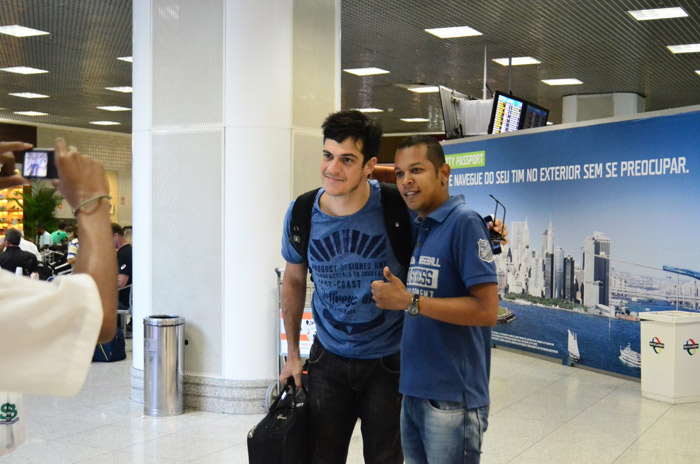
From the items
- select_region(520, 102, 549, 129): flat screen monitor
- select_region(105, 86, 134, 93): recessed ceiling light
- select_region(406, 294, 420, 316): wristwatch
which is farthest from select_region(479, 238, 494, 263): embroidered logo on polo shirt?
select_region(105, 86, 134, 93): recessed ceiling light

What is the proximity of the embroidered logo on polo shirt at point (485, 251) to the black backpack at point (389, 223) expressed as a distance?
15.9 inches

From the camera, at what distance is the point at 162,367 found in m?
6.08

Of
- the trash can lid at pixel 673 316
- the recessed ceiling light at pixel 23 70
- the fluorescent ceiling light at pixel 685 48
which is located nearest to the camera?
the trash can lid at pixel 673 316

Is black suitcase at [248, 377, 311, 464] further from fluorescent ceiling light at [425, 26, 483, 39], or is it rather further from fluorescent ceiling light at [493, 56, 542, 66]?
fluorescent ceiling light at [493, 56, 542, 66]

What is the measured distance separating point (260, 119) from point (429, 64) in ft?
23.2

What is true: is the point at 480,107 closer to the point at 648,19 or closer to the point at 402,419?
the point at 648,19

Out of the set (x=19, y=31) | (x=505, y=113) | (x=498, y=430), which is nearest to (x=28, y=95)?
(x=19, y=31)

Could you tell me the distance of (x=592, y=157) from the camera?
320 inches

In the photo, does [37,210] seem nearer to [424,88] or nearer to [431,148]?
[424,88]

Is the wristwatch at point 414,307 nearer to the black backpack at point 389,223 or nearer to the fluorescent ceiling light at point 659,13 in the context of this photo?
the black backpack at point 389,223

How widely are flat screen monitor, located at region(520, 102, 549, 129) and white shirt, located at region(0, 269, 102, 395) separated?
29.9 ft

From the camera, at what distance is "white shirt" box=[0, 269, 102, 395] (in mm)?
936

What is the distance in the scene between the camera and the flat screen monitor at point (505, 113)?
9453 millimetres

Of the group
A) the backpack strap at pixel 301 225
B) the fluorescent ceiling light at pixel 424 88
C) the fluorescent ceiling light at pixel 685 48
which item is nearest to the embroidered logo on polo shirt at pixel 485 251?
the backpack strap at pixel 301 225
